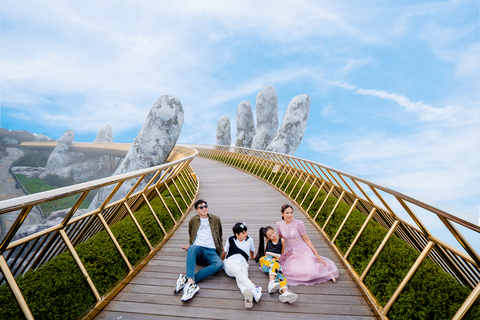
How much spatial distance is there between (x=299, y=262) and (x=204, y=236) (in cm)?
143

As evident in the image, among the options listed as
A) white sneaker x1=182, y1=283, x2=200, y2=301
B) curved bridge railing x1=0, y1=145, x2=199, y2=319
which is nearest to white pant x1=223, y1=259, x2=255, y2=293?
white sneaker x1=182, y1=283, x2=200, y2=301

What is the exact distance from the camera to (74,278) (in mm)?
2963

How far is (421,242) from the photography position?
3.61 m

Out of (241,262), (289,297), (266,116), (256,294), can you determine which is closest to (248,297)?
(256,294)

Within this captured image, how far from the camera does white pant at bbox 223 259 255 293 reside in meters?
3.05

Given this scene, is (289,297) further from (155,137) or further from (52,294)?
(155,137)

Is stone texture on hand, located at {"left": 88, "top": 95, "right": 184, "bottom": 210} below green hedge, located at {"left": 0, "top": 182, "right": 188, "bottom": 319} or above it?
below

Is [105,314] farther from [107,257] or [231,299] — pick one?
[231,299]

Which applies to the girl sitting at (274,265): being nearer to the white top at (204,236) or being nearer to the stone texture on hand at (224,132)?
the white top at (204,236)

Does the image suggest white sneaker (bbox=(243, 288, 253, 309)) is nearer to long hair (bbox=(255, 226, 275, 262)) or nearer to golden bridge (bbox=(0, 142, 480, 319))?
golden bridge (bbox=(0, 142, 480, 319))

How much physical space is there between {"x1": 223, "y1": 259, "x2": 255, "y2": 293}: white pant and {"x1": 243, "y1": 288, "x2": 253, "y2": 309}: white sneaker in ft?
0.21

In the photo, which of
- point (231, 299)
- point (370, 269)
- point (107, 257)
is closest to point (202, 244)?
point (231, 299)

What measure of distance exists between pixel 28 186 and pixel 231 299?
5356 cm

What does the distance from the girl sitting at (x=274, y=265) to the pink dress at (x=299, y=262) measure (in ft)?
0.46
